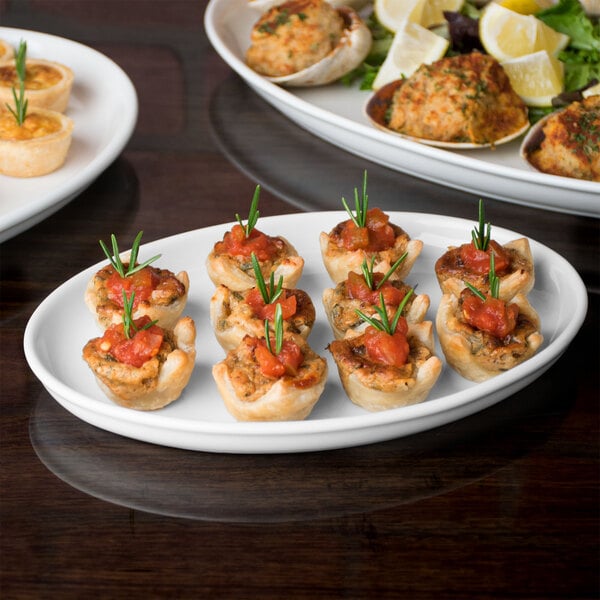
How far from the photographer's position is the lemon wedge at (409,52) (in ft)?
11.8

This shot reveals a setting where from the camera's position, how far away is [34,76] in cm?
368

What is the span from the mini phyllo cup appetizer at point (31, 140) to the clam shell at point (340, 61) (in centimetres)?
80

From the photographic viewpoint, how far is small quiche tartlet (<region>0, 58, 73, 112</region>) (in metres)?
3.55

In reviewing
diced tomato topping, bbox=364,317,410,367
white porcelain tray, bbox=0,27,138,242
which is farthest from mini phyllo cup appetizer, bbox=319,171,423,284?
white porcelain tray, bbox=0,27,138,242

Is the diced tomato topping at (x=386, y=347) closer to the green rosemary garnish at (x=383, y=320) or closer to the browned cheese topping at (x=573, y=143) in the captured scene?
the green rosemary garnish at (x=383, y=320)

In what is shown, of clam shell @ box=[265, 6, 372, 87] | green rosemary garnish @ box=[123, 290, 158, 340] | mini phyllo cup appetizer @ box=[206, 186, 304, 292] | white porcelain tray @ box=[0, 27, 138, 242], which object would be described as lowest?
white porcelain tray @ box=[0, 27, 138, 242]

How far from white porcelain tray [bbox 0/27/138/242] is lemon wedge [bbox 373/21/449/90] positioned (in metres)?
0.92

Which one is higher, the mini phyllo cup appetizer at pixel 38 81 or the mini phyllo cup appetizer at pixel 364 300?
the mini phyllo cup appetizer at pixel 364 300

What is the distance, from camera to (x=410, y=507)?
81.0 inches

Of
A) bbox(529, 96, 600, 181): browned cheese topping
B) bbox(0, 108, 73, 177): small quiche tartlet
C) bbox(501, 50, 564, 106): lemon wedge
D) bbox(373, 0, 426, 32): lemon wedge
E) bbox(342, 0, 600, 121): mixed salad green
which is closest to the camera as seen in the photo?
bbox(529, 96, 600, 181): browned cheese topping

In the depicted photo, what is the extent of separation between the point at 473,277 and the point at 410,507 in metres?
0.69

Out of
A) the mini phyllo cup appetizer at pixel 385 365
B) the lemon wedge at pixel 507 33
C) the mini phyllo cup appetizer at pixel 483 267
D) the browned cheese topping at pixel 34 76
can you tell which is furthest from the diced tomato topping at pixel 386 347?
the browned cheese topping at pixel 34 76

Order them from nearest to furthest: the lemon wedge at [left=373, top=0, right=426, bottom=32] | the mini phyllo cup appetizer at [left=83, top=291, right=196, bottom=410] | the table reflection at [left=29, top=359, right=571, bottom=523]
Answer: the table reflection at [left=29, top=359, right=571, bottom=523] < the mini phyllo cup appetizer at [left=83, top=291, right=196, bottom=410] < the lemon wedge at [left=373, top=0, right=426, bottom=32]

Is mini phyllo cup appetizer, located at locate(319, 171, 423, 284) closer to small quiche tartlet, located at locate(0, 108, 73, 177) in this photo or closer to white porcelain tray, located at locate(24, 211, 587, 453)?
white porcelain tray, located at locate(24, 211, 587, 453)
